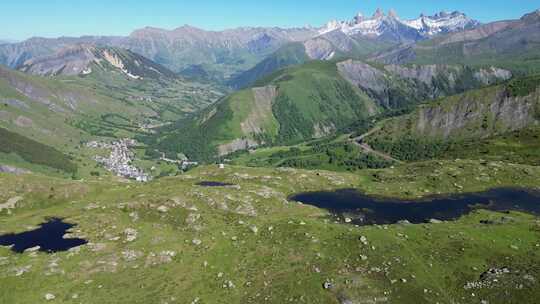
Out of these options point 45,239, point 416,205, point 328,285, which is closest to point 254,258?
point 328,285

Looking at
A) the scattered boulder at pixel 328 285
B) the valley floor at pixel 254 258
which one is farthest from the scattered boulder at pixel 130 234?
the scattered boulder at pixel 328 285

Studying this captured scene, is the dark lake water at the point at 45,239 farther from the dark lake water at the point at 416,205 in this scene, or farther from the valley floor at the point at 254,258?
the dark lake water at the point at 416,205

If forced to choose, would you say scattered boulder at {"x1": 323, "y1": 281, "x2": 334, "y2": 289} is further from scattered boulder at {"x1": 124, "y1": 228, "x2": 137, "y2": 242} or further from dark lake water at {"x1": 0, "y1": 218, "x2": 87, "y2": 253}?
dark lake water at {"x1": 0, "y1": 218, "x2": 87, "y2": 253}

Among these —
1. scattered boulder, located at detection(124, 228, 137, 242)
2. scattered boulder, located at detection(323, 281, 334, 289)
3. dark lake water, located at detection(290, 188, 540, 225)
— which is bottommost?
dark lake water, located at detection(290, 188, 540, 225)

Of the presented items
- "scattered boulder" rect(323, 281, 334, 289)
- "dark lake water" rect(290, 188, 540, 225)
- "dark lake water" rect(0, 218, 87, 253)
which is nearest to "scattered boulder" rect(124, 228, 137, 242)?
"dark lake water" rect(0, 218, 87, 253)

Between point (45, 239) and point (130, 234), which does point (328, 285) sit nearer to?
point (130, 234)

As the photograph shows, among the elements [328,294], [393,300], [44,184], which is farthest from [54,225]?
[393,300]

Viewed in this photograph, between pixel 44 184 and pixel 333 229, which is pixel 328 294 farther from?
pixel 44 184
